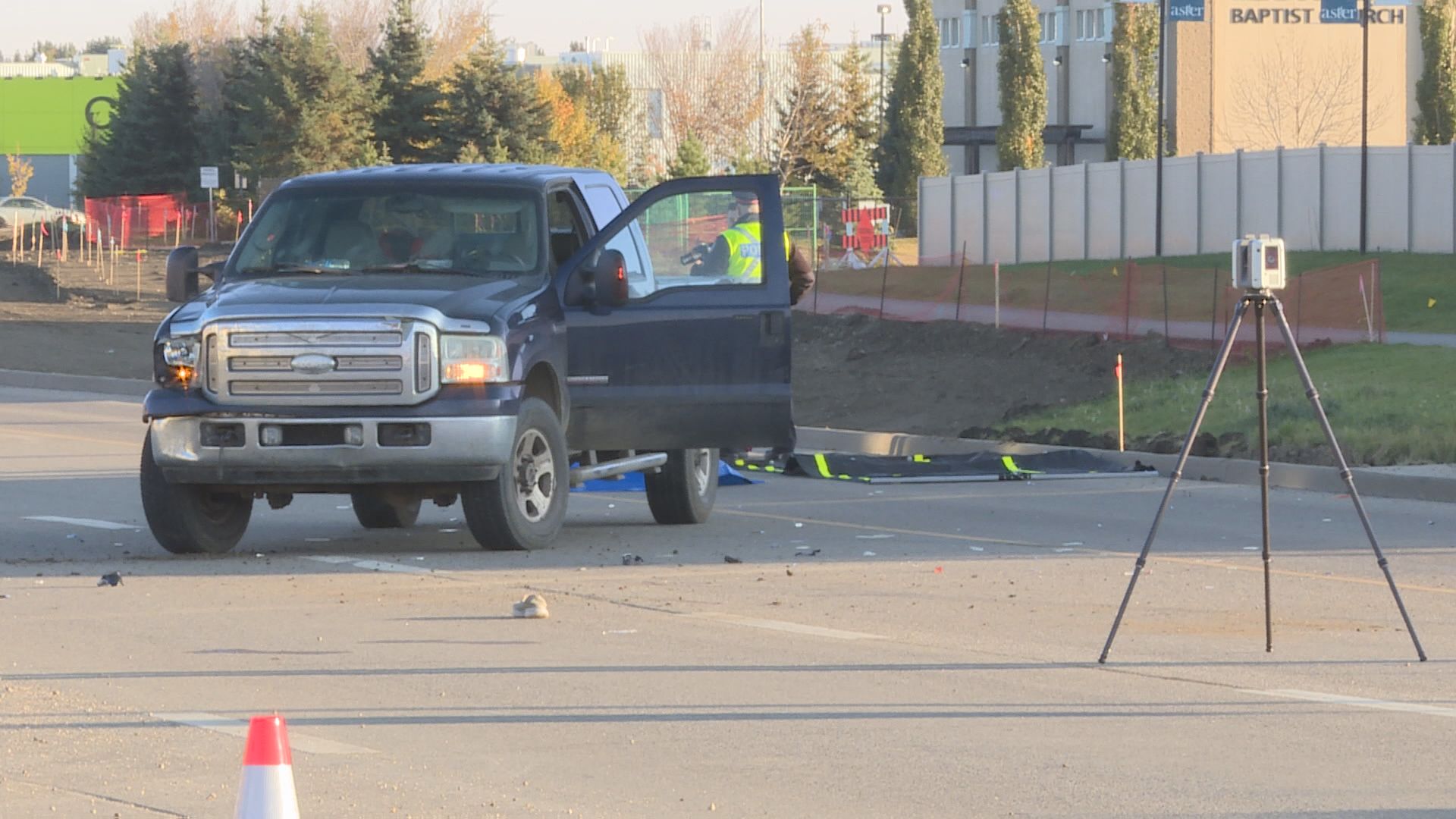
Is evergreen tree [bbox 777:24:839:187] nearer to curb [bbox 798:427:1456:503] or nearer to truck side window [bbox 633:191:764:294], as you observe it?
curb [bbox 798:427:1456:503]

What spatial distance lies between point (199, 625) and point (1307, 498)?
9.47 m

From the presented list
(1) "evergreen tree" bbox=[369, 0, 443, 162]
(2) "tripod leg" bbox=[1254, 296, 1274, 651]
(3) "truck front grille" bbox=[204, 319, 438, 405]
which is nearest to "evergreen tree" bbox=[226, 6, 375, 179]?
(1) "evergreen tree" bbox=[369, 0, 443, 162]

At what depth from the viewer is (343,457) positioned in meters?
11.9

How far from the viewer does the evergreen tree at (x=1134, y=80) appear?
7000cm

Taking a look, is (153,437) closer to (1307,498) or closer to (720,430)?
(720,430)

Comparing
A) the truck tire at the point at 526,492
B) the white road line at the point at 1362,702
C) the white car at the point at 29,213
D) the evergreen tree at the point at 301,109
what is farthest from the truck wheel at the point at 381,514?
the white car at the point at 29,213

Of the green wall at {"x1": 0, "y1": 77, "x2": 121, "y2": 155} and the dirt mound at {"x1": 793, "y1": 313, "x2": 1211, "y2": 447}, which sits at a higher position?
the green wall at {"x1": 0, "y1": 77, "x2": 121, "y2": 155}

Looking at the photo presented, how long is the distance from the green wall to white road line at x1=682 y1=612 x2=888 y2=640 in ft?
402

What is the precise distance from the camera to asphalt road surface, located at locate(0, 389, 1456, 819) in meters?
6.74

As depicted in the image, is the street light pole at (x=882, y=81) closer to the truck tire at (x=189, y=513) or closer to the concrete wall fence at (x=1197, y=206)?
the concrete wall fence at (x=1197, y=206)

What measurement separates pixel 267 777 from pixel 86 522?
1058 cm

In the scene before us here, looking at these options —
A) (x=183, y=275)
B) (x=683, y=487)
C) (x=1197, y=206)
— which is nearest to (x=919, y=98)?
(x=1197, y=206)

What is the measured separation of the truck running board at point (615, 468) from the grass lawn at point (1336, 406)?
7149 millimetres

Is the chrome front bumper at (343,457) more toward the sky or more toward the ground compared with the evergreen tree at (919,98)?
more toward the ground
